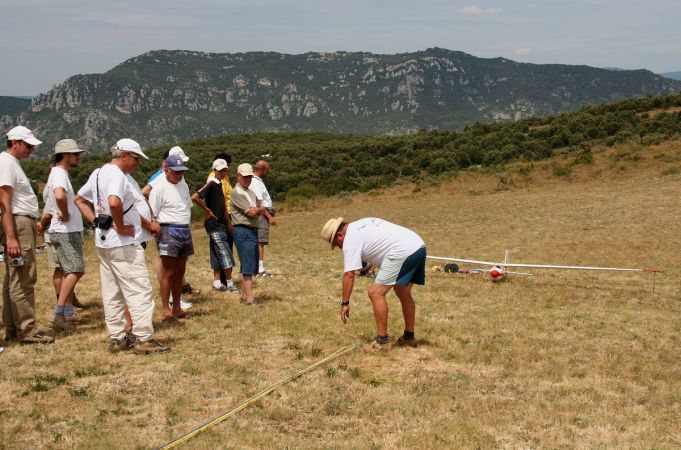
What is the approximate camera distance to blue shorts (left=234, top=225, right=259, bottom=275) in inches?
351

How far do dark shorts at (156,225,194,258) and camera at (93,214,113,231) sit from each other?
151 cm

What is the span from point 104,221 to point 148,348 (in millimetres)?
1364

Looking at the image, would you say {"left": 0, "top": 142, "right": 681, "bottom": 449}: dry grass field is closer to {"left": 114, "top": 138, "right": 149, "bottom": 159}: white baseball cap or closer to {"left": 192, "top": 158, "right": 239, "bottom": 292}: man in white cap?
{"left": 192, "top": 158, "right": 239, "bottom": 292}: man in white cap

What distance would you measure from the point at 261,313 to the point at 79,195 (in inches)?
108

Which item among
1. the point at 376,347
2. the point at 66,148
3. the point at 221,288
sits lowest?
the point at 221,288

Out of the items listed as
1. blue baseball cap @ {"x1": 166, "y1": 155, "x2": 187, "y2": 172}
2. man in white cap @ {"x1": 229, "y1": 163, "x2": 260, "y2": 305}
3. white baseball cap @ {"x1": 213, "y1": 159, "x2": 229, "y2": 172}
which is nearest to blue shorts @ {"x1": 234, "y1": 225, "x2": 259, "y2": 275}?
man in white cap @ {"x1": 229, "y1": 163, "x2": 260, "y2": 305}

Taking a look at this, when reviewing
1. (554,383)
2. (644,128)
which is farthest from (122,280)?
(644,128)

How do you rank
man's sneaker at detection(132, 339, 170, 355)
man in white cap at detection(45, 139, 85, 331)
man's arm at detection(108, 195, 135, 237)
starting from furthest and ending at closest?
man in white cap at detection(45, 139, 85, 331) < man's sneaker at detection(132, 339, 170, 355) < man's arm at detection(108, 195, 135, 237)

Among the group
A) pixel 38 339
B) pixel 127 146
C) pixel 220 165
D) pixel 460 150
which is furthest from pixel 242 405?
pixel 460 150

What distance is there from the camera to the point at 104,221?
6.31 metres

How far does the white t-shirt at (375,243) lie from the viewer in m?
6.59

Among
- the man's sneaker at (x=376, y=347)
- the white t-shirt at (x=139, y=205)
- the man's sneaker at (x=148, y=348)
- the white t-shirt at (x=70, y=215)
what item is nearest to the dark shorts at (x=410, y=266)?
the man's sneaker at (x=376, y=347)

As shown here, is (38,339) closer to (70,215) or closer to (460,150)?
(70,215)

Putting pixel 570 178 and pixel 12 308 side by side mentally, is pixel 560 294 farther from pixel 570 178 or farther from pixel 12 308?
pixel 570 178
